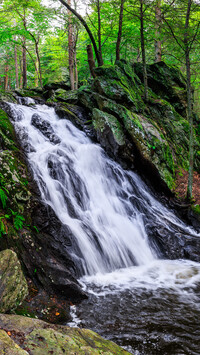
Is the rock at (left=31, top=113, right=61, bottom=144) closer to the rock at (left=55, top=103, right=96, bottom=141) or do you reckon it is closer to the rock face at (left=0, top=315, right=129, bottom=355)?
the rock at (left=55, top=103, right=96, bottom=141)

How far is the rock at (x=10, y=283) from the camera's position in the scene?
264cm

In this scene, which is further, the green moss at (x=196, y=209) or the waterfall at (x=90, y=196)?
the green moss at (x=196, y=209)

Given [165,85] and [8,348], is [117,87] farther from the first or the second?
[8,348]

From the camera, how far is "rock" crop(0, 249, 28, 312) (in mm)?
2639

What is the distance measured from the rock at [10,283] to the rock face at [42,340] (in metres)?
0.38

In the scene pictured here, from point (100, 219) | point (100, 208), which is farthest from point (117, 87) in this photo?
point (100, 219)

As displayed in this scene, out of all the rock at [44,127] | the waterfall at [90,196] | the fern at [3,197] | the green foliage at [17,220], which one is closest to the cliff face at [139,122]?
the waterfall at [90,196]

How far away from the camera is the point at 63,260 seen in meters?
4.84

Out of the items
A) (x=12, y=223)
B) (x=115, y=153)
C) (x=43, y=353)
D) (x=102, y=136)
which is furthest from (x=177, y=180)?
(x=43, y=353)

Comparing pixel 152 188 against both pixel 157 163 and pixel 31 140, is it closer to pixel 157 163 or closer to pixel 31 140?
pixel 157 163

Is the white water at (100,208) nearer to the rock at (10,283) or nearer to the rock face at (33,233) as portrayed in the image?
the rock face at (33,233)

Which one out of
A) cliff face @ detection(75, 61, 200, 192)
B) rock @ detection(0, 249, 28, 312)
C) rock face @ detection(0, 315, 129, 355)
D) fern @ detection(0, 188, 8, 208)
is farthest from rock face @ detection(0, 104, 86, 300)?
cliff face @ detection(75, 61, 200, 192)

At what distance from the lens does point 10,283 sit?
2.83m

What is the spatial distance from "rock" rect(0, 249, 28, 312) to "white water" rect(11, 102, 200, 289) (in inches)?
89.0
